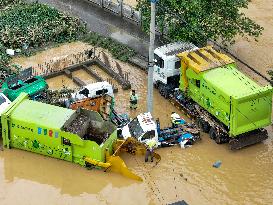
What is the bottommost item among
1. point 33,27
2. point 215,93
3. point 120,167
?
point 120,167

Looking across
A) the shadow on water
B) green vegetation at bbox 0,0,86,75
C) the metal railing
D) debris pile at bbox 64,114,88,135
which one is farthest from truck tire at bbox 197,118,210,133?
green vegetation at bbox 0,0,86,75

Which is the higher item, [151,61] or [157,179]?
Result: [151,61]

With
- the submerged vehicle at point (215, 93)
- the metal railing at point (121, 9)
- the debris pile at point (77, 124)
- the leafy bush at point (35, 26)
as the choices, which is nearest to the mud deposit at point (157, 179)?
the submerged vehicle at point (215, 93)

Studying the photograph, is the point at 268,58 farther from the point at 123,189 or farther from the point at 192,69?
the point at 123,189

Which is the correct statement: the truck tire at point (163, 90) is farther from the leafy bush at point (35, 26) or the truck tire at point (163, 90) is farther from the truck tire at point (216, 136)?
the leafy bush at point (35, 26)

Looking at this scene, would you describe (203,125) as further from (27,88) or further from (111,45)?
(111,45)

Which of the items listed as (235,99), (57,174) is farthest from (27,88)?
(235,99)
